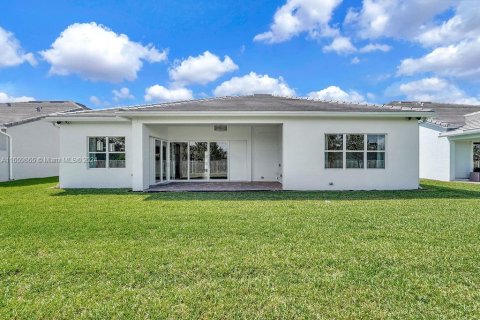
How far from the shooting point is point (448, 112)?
23.7 m

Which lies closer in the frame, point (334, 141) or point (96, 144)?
point (334, 141)

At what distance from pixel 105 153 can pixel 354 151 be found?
11.7 m

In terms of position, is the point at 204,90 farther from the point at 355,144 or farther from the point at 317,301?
the point at 317,301

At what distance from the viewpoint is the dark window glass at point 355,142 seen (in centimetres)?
1341

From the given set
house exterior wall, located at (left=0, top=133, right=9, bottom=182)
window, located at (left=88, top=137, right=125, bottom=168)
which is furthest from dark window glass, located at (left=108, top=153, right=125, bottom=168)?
house exterior wall, located at (left=0, top=133, right=9, bottom=182)

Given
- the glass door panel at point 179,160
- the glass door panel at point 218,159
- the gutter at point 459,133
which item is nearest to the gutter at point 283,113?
the glass door panel at point 218,159

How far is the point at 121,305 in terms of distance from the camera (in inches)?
129

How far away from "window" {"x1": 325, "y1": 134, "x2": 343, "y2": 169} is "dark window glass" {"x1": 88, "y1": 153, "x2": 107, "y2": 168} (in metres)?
10.5

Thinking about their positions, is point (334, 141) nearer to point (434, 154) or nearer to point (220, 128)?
point (220, 128)

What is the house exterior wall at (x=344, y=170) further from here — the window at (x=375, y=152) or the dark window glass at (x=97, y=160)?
the dark window glass at (x=97, y=160)

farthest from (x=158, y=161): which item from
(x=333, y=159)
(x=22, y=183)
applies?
(x=333, y=159)

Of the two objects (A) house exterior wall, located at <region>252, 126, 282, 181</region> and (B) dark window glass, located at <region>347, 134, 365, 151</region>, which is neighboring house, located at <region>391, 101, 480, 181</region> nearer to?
(B) dark window glass, located at <region>347, 134, 365, 151</region>

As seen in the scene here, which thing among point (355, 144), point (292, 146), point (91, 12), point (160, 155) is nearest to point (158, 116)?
point (160, 155)

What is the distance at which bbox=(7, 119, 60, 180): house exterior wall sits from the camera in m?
20.4
